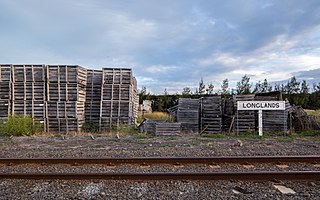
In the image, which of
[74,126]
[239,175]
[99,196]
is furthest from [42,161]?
[74,126]

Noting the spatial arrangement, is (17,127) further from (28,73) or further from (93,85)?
(93,85)

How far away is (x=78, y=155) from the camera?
7.55 m

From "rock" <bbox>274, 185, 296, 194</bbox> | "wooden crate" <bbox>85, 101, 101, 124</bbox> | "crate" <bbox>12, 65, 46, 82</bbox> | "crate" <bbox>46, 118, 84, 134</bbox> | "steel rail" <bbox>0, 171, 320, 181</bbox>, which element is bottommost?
"rock" <bbox>274, 185, 296, 194</bbox>

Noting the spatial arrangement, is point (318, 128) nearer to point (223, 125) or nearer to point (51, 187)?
point (223, 125)

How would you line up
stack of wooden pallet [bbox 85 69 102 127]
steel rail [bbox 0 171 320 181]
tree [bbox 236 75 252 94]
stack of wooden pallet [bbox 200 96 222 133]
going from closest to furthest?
steel rail [bbox 0 171 320 181] → stack of wooden pallet [bbox 200 96 222 133] → stack of wooden pallet [bbox 85 69 102 127] → tree [bbox 236 75 252 94]

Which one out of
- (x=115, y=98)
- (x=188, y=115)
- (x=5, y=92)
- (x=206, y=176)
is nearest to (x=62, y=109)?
(x=115, y=98)

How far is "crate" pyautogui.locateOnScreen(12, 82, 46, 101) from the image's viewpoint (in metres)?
15.6

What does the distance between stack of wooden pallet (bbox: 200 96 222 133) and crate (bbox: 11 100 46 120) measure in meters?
10.3

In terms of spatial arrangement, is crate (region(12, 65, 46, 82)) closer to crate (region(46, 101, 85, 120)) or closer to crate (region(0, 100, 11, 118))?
crate (region(0, 100, 11, 118))

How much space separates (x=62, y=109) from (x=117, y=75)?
4239mm

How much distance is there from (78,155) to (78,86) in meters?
9.10

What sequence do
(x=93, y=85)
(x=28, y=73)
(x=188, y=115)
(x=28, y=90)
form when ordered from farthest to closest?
(x=93, y=85) < (x=188, y=115) < (x=28, y=73) < (x=28, y=90)

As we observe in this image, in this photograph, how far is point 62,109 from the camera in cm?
1555

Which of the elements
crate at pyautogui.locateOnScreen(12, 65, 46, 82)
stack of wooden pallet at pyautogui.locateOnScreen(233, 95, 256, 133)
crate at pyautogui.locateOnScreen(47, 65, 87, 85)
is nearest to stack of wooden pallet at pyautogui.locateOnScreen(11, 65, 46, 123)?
crate at pyautogui.locateOnScreen(12, 65, 46, 82)
